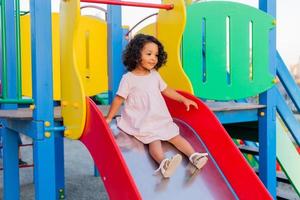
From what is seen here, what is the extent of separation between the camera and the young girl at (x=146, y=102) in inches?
87.7

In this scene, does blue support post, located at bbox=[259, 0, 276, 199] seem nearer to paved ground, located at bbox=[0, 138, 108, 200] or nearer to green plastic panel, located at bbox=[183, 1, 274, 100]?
green plastic panel, located at bbox=[183, 1, 274, 100]

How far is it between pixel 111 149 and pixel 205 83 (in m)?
1.16

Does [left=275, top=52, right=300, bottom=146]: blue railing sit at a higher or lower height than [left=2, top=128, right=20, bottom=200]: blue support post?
higher

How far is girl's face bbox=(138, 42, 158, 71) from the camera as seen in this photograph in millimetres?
2305

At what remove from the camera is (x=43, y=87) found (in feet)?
6.35

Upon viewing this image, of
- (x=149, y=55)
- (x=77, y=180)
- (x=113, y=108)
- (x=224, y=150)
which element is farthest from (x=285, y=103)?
(x=77, y=180)

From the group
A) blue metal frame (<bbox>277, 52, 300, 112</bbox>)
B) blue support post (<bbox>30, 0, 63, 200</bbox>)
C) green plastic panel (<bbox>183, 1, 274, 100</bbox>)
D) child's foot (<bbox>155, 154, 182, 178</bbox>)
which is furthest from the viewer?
blue metal frame (<bbox>277, 52, 300, 112</bbox>)

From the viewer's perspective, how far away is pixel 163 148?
228 cm

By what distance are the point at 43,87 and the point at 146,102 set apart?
65 cm

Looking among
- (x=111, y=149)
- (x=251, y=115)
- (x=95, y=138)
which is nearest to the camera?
(x=111, y=149)

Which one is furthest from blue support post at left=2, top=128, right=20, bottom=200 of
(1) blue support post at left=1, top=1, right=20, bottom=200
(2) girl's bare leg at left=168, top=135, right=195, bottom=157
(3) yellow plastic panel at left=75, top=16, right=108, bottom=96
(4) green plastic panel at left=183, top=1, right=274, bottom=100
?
(4) green plastic panel at left=183, top=1, right=274, bottom=100

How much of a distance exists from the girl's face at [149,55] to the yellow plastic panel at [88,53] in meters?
1.46

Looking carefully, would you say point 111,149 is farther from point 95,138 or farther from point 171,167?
point 171,167

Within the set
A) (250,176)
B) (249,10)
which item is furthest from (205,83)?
(250,176)
